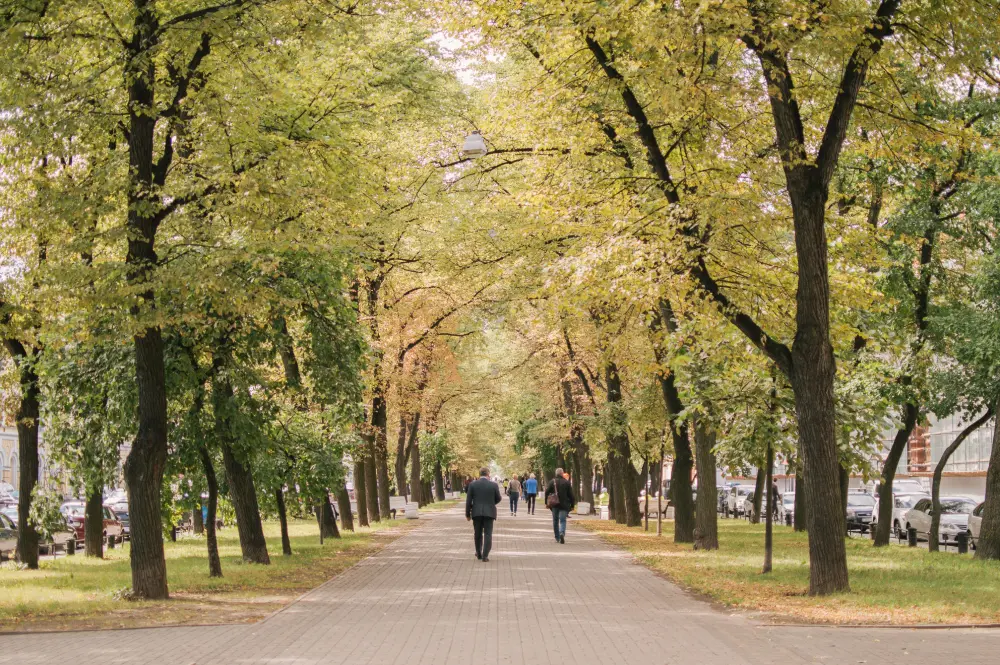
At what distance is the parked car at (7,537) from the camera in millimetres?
28578

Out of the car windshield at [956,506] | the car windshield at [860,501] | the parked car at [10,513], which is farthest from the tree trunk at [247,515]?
the car windshield at [860,501]

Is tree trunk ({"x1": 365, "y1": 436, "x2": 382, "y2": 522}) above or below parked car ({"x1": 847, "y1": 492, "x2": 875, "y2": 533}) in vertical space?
above

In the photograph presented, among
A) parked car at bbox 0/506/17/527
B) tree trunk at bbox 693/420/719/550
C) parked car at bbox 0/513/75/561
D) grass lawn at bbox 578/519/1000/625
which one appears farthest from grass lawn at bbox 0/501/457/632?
tree trunk at bbox 693/420/719/550

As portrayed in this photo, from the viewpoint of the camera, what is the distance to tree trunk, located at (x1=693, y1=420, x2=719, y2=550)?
22.7 metres

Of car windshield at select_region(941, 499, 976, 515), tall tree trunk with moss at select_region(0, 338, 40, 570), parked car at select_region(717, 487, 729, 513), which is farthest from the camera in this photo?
Result: parked car at select_region(717, 487, 729, 513)

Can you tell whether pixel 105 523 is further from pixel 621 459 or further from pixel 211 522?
pixel 211 522

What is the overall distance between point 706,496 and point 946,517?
12921mm

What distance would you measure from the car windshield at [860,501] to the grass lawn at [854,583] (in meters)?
15.7

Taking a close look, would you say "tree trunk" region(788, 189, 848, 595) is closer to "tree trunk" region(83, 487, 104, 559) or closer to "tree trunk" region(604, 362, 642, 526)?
"tree trunk" region(83, 487, 104, 559)

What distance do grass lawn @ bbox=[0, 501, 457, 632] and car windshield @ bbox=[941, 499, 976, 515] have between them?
58.2 ft

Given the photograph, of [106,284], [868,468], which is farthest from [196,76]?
[868,468]

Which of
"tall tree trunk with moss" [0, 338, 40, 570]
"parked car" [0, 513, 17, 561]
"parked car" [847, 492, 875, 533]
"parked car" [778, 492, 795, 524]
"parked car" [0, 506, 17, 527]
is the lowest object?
"parked car" [778, 492, 795, 524]

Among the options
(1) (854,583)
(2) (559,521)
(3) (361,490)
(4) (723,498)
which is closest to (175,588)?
(1) (854,583)

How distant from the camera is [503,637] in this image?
1102 cm
